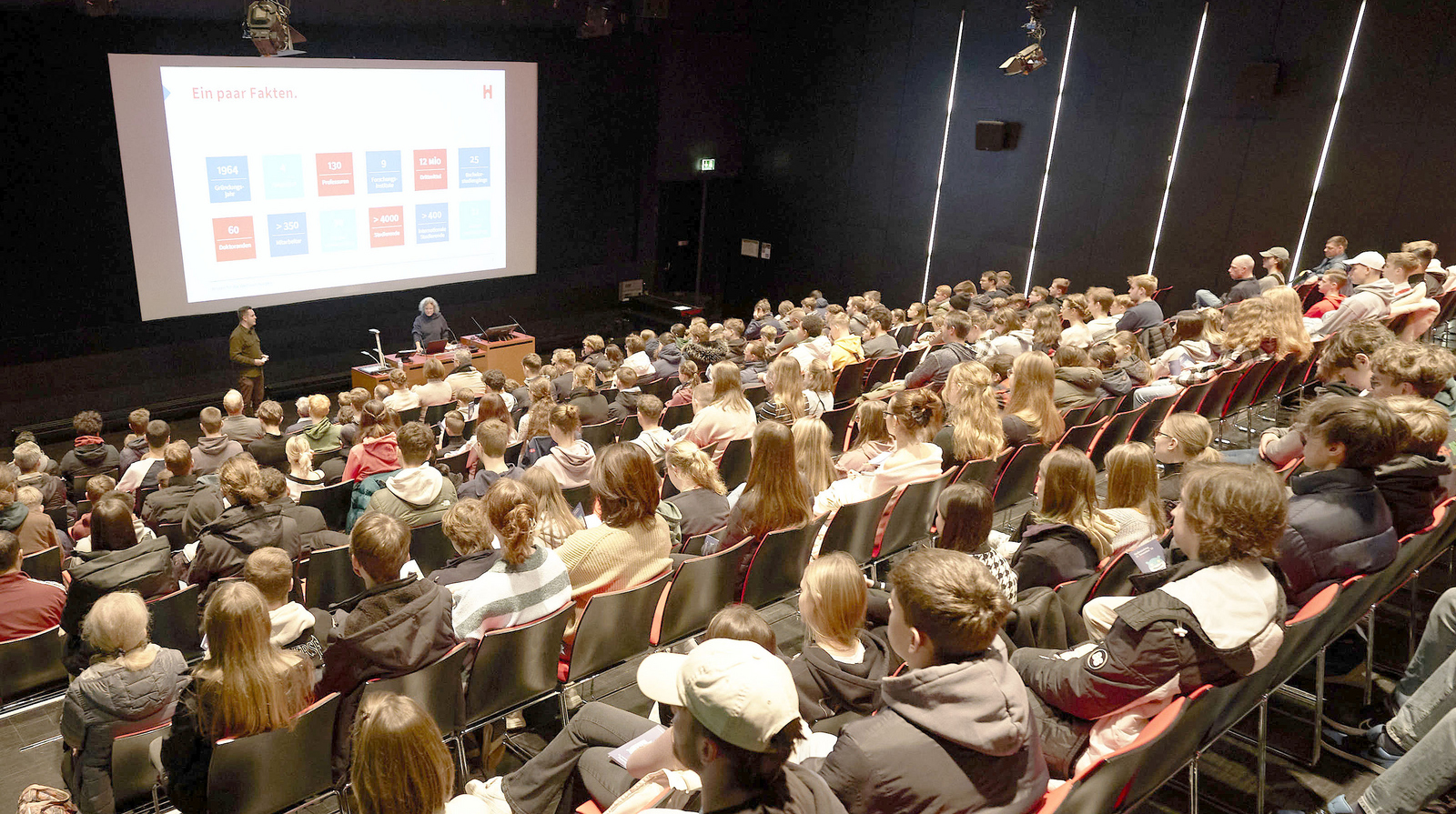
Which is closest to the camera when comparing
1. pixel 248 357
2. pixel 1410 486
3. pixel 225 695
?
pixel 225 695

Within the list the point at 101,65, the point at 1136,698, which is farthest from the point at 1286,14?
the point at 101,65

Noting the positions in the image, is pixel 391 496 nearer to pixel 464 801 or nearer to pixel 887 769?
pixel 464 801

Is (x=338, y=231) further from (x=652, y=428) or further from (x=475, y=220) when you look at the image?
(x=652, y=428)

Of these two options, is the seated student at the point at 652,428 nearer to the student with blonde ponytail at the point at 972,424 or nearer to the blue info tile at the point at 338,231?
the student with blonde ponytail at the point at 972,424

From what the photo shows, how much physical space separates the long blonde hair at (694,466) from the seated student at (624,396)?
2347 mm

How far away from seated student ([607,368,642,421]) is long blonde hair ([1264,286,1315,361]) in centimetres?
442

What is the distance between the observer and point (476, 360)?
35.0 ft

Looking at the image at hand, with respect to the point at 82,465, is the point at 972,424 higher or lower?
higher

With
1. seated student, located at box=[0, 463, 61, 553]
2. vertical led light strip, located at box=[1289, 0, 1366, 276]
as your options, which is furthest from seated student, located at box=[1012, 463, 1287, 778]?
vertical led light strip, located at box=[1289, 0, 1366, 276]

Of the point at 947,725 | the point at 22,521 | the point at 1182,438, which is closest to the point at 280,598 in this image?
the point at 22,521

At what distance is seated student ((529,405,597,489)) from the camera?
4.96m

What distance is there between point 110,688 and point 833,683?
2306 mm

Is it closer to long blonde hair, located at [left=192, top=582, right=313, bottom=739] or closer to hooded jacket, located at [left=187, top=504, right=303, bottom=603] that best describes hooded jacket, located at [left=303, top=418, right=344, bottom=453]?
hooded jacket, located at [left=187, top=504, right=303, bottom=603]

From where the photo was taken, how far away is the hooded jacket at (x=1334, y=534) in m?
2.92
